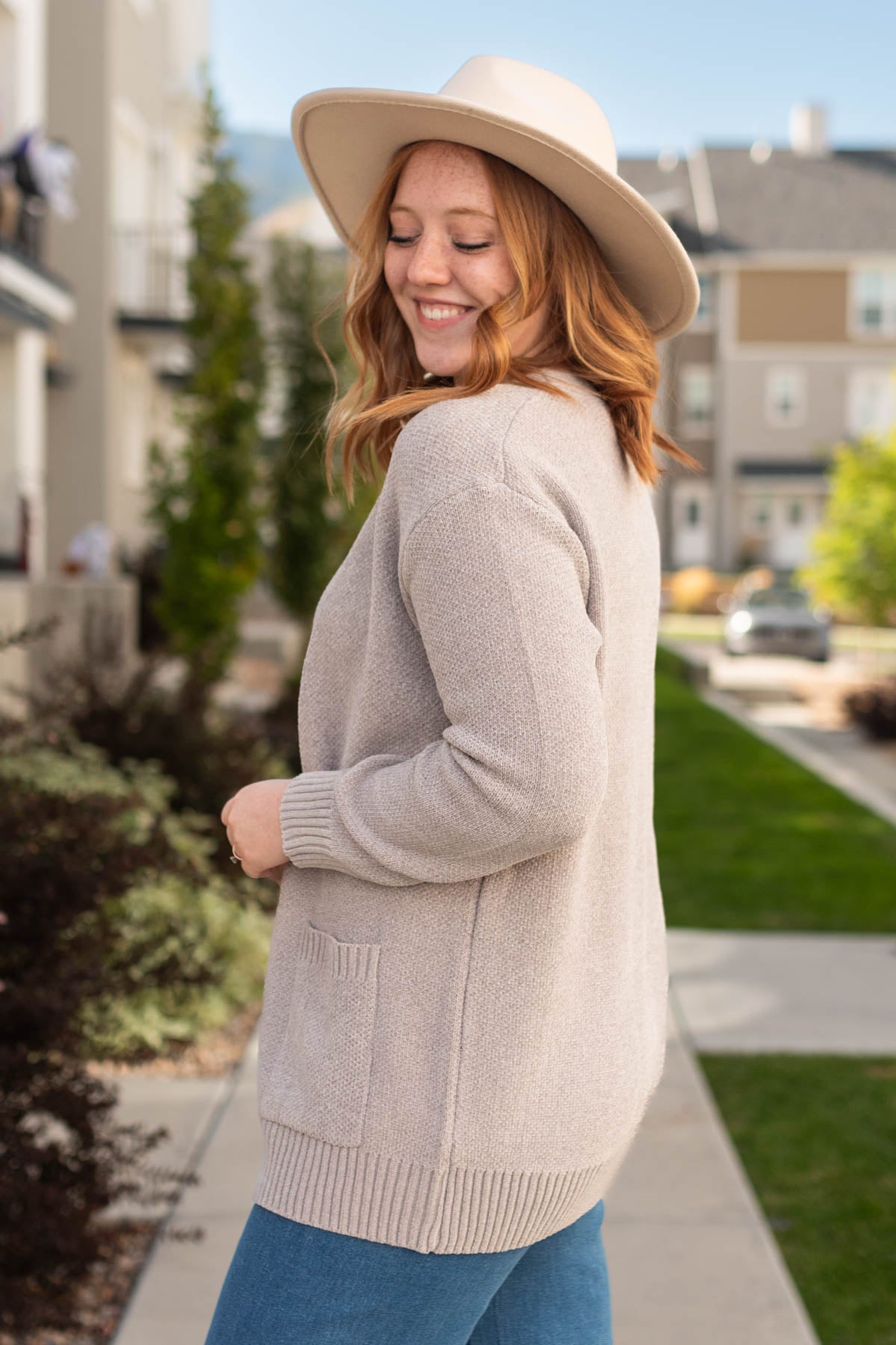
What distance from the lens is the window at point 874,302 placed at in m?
44.6

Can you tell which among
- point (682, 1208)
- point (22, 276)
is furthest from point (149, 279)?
point (682, 1208)

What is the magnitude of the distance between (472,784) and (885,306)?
1840 inches

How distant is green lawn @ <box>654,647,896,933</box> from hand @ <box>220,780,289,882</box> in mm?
5803

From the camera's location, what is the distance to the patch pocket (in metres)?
1.49

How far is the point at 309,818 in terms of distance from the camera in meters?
1.54

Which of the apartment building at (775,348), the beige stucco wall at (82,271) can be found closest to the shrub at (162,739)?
the beige stucco wall at (82,271)

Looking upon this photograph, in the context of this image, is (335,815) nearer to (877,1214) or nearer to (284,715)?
(877,1214)

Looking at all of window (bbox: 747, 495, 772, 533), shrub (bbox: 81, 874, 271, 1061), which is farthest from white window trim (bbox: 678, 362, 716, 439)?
shrub (bbox: 81, 874, 271, 1061)

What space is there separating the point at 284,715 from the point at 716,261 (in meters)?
36.9

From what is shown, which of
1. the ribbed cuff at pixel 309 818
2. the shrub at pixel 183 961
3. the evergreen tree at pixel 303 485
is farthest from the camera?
the evergreen tree at pixel 303 485

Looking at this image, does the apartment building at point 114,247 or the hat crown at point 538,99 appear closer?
the hat crown at point 538,99

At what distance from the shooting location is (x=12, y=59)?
1093 centimetres

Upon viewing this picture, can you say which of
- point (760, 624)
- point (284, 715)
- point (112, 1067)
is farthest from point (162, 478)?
point (760, 624)

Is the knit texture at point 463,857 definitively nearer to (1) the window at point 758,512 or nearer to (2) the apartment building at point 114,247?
(2) the apartment building at point 114,247
